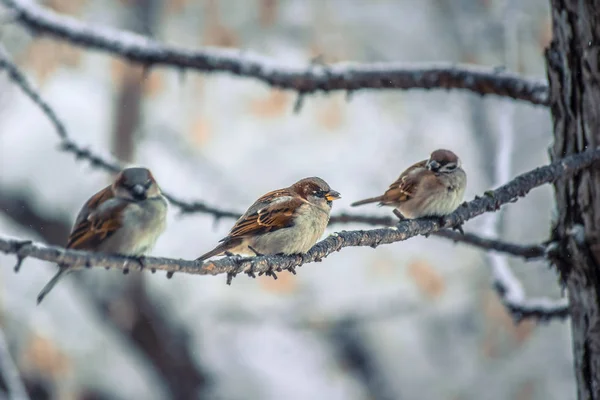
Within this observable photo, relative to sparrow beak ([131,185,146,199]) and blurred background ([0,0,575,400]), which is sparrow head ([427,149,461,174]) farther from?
blurred background ([0,0,575,400])

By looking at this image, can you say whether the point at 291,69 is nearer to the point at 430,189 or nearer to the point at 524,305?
the point at 430,189

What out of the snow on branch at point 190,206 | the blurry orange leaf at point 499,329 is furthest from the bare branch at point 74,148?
the blurry orange leaf at point 499,329

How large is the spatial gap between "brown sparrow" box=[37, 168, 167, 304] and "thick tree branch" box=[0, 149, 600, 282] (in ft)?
1.18

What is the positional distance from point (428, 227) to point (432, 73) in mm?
1028

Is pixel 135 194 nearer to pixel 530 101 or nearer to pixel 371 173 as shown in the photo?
pixel 530 101

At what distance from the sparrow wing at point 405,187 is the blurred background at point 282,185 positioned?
3.79 meters

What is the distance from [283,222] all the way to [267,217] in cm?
8

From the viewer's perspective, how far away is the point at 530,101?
283 cm

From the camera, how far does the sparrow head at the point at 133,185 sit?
1983 millimetres

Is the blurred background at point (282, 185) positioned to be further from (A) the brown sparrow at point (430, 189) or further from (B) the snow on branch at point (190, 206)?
(A) the brown sparrow at point (430, 189)

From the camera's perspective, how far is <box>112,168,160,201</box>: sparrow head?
198 cm

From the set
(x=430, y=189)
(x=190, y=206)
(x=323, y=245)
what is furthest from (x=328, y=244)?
(x=190, y=206)

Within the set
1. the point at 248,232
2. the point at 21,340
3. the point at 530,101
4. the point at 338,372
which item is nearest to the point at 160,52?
the point at 248,232

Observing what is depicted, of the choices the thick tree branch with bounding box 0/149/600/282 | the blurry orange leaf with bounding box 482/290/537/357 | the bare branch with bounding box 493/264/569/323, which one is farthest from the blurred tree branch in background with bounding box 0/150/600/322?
the blurry orange leaf with bounding box 482/290/537/357
